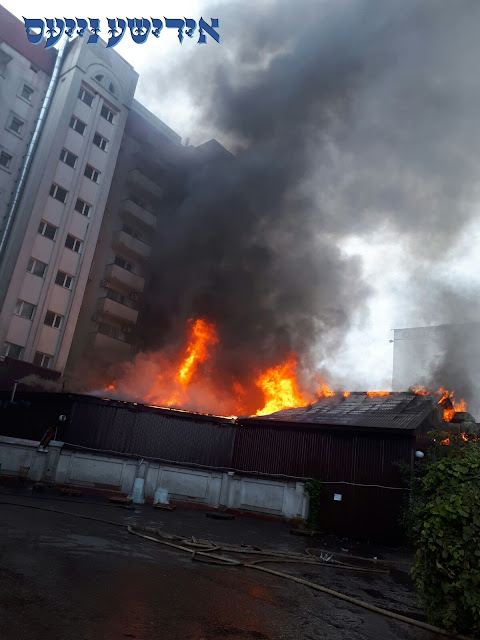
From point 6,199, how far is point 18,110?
304 inches

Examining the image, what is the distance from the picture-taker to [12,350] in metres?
32.2

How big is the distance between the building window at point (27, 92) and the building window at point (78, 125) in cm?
399

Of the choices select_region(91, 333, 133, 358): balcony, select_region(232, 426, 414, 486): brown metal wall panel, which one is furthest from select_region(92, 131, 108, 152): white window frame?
select_region(232, 426, 414, 486): brown metal wall panel

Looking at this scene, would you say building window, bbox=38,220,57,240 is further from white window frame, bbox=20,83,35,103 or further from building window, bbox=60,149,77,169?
white window frame, bbox=20,83,35,103

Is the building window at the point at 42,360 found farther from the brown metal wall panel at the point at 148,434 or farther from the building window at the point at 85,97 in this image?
the building window at the point at 85,97

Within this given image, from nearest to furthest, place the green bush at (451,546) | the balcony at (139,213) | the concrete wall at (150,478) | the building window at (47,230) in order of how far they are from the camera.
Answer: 1. the green bush at (451,546)
2. the concrete wall at (150,478)
3. the building window at (47,230)
4. the balcony at (139,213)

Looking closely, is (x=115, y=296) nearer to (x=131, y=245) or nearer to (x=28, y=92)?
(x=131, y=245)

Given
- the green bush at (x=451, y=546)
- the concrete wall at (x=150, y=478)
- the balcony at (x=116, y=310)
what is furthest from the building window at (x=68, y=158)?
the green bush at (x=451, y=546)

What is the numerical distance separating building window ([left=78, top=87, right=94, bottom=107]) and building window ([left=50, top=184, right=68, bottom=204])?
8.51m

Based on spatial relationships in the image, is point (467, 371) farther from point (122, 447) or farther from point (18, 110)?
point (18, 110)

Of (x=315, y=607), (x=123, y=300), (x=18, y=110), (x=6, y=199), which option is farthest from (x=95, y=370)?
(x=315, y=607)

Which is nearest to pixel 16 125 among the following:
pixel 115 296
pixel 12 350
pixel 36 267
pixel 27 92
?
pixel 27 92

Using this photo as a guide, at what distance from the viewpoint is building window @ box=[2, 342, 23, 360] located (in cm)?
3178

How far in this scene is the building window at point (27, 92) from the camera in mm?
37478
